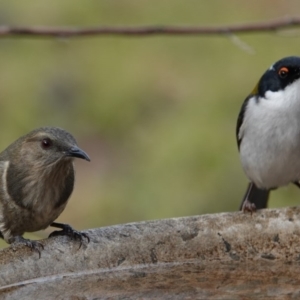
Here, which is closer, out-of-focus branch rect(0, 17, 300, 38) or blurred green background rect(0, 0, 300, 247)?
out-of-focus branch rect(0, 17, 300, 38)

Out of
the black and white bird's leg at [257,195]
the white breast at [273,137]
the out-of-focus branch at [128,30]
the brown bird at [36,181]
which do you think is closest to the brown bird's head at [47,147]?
the brown bird at [36,181]

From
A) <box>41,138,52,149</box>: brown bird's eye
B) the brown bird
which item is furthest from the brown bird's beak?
<box>41,138,52,149</box>: brown bird's eye

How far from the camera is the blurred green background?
29.8ft

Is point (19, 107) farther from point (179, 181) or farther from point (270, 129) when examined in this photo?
point (270, 129)

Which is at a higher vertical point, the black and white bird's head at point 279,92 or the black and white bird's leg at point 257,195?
the black and white bird's head at point 279,92

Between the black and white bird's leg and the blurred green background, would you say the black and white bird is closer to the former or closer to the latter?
the black and white bird's leg

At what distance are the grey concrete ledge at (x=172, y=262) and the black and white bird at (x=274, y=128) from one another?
2.50 feet

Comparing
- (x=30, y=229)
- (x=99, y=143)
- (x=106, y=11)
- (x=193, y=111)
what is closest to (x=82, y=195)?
(x=99, y=143)

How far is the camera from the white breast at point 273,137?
19.7 feet

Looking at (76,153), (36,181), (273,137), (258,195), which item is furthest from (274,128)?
(36,181)

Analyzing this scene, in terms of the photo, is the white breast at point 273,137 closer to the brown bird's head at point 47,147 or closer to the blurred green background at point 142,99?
the brown bird's head at point 47,147

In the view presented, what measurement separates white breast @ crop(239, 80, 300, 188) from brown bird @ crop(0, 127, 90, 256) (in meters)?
1.32

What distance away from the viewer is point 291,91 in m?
6.01

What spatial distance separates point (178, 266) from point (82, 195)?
4446 millimetres
